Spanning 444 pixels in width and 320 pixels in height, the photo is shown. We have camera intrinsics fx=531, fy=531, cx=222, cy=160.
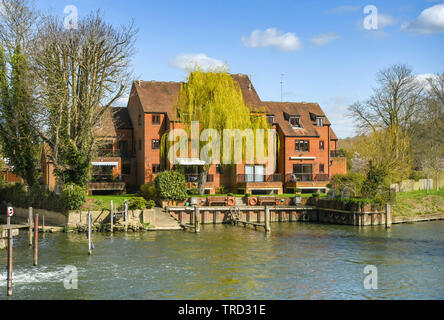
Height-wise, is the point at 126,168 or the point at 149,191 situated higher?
the point at 126,168

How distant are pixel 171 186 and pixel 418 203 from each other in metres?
24.8

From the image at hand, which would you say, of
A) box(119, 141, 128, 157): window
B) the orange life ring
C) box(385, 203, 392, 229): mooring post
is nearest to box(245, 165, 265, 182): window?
the orange life ring

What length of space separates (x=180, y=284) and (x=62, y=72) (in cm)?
2640

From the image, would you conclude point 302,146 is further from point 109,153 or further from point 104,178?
point 104,178

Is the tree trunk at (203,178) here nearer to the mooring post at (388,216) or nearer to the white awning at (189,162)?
the white awning at (189,162)

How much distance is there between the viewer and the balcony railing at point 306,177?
193 ft

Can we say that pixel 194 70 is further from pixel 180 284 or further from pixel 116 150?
pixel 180 284

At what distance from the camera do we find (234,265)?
28594mm

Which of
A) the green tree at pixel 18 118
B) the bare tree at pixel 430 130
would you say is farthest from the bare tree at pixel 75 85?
the bare tree at pixel 430 130

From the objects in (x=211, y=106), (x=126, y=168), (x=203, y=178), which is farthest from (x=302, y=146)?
(x=126, y=168)

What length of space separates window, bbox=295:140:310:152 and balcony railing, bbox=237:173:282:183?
5.34 m

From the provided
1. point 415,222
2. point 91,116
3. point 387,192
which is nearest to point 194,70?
point 91,116

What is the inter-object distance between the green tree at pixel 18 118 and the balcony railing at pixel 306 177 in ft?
87.5

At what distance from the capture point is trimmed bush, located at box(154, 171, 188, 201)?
153 feet
